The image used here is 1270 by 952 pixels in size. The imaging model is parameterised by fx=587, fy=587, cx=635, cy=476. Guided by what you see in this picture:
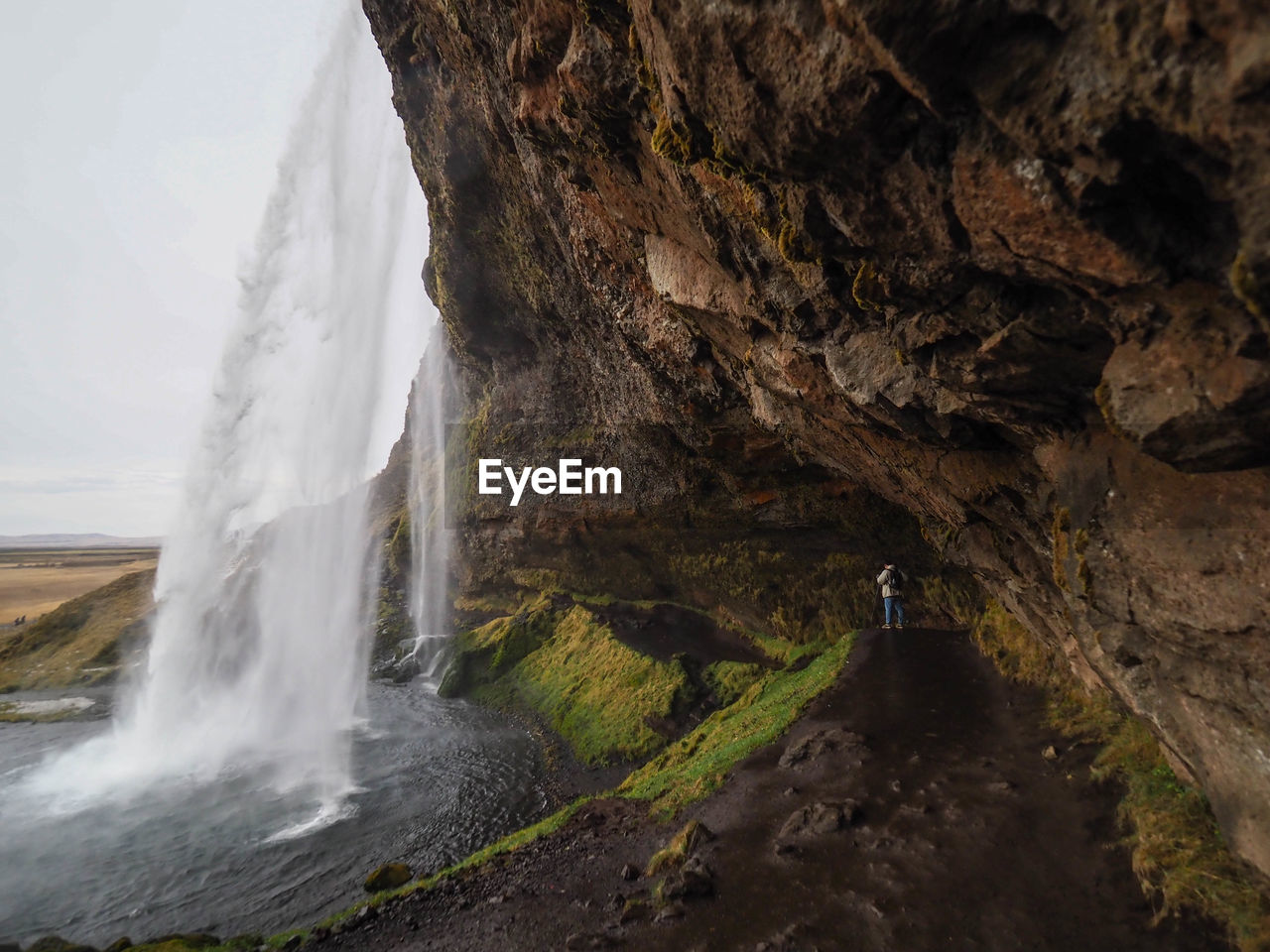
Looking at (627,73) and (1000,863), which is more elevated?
(627,73)

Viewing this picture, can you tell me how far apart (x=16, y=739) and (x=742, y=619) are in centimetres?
2856

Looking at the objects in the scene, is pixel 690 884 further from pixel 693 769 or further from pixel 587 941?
pixel 693 769

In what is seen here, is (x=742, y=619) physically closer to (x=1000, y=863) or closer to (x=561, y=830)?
(x=561, y=830)

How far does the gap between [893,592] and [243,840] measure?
695 inches

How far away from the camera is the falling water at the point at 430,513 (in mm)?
33531

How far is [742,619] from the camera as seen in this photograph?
23.0 meters

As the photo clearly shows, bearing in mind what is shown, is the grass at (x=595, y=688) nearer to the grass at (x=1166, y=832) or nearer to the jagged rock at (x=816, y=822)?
the jagged rock at (x=816, y=822)

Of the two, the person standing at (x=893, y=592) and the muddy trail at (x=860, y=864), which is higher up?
the person standing at (x=893, y=592)

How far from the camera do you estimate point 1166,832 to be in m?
5.93

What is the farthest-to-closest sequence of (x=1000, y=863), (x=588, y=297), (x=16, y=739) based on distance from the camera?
(x=16, y=739), (x=588, y=297), (x=1000, y=863)

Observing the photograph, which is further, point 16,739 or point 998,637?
point 16,739

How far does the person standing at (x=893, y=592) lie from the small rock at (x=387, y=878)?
13.5m

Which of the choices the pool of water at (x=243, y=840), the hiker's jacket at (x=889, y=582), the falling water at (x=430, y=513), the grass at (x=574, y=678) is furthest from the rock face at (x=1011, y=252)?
the falling water at (x=430, y=513)

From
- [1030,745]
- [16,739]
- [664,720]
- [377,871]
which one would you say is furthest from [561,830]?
[16,739]
